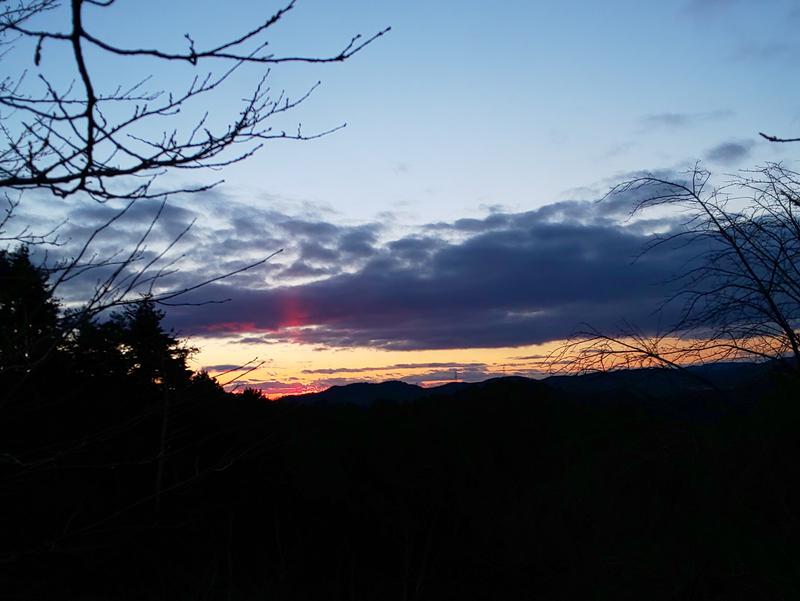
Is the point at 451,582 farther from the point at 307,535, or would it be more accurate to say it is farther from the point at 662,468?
the point at 662,468

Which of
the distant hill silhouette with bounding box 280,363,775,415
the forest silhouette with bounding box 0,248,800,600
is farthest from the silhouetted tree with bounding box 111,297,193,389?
the distant hill silhouette with bounding box 280,363,775,415

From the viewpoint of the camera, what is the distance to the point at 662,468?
5.58m

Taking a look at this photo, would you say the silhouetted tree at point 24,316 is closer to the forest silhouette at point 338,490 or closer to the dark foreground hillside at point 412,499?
the forest silhouette at point 338,490

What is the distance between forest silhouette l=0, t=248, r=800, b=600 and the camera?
2447mm

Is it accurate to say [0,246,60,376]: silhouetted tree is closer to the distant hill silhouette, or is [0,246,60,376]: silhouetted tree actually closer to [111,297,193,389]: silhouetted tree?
[111,297,193,389]: silhouetted tree

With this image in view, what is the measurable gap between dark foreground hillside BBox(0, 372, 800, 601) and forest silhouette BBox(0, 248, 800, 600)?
0.09 ft

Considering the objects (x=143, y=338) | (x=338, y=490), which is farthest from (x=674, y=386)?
(x=338, y=490)

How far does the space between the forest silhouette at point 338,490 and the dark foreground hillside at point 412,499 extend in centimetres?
3

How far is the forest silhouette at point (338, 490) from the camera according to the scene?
2447mm

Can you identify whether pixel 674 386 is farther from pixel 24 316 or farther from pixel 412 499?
pixel 412 499

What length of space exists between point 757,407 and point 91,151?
4.98 metres

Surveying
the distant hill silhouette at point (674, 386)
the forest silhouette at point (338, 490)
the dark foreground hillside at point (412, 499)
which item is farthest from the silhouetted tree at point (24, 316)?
the distant hill silhouette at point (674, 386)

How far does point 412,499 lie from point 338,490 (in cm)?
308

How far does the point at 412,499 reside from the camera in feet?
90.6
